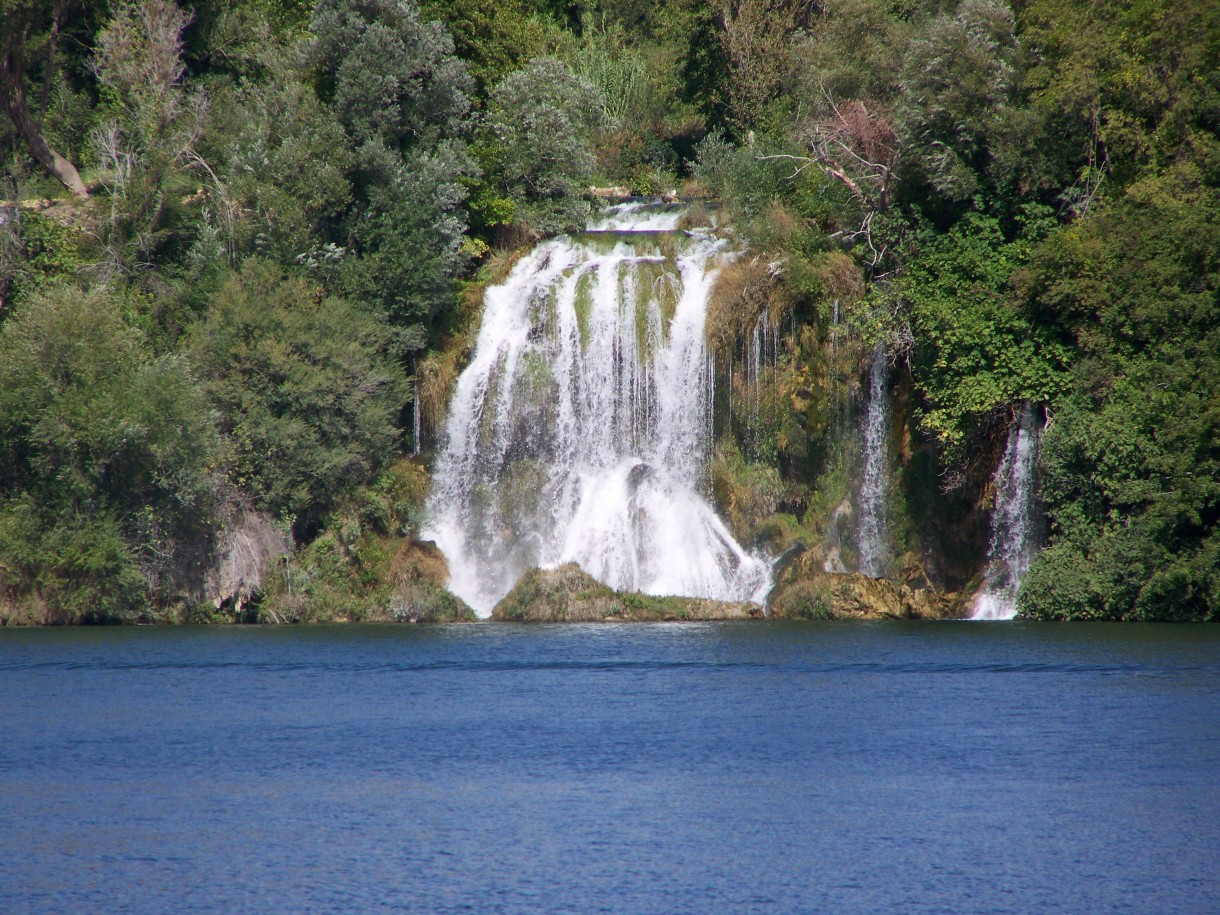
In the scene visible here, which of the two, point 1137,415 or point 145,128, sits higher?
point 145,128

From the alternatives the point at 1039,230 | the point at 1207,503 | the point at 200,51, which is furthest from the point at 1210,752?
the point at 200,51

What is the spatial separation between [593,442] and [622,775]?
80.3 feet

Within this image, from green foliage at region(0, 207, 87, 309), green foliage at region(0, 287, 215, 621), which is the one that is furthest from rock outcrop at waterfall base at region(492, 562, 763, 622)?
green foliage at region(0, 207, 87, 309)

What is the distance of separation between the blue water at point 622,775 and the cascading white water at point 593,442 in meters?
7.31

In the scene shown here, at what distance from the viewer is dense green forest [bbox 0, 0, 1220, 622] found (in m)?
41.7

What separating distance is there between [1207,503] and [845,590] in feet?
33.1

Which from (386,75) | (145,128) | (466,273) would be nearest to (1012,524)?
(466,273)

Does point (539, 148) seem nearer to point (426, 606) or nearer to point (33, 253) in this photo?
point (426, 606)

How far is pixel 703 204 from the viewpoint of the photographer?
55.1 meters

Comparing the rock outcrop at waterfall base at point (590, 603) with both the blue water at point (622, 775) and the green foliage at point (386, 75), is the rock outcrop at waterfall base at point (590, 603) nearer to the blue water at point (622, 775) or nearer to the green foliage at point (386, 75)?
the blue water at point (622, 775)

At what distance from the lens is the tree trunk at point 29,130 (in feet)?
183

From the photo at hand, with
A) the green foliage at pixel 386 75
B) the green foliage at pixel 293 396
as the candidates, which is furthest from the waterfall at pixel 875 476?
the green foliage at pixel 386 75

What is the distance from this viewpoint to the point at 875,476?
46344 millimetres

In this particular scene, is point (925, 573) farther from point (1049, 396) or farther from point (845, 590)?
point (1049, 396)
